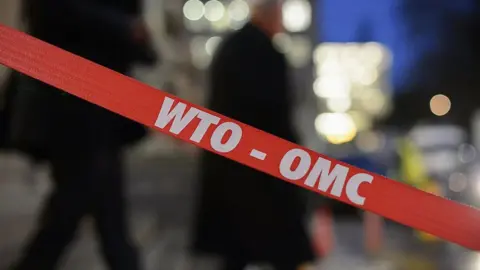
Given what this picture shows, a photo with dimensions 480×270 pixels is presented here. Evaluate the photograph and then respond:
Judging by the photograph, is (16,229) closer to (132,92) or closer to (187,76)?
(187,76)

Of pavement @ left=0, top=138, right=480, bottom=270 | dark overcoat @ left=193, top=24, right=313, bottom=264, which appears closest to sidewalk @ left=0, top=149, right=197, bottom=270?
pavement @ left=0, top=138, right=480, bottom=270

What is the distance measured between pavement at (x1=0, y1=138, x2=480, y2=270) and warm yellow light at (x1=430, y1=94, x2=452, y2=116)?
1.11 ft

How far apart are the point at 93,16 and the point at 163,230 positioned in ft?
1.67

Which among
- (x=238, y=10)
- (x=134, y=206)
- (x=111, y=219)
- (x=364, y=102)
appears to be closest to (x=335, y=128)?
(x=364, y=102)

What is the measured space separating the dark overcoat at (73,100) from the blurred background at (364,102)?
0.10m

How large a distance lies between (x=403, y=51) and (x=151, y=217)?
0.75 metres

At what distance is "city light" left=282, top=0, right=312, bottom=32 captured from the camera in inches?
57.6

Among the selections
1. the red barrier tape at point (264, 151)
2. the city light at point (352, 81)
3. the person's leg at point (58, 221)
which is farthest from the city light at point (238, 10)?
the red barrier tape at point (264, 151)

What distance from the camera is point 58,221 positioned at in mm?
1141

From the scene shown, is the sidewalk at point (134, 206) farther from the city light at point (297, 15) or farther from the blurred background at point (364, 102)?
the city light at point (297, 15)

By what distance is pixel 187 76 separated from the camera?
A: 1.43 metres

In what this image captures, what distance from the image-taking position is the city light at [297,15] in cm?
146

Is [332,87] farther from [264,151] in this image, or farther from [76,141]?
[264,151]

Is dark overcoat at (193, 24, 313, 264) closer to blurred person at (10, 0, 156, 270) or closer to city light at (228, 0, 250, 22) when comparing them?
city light at (228, 0, 250, 22)
